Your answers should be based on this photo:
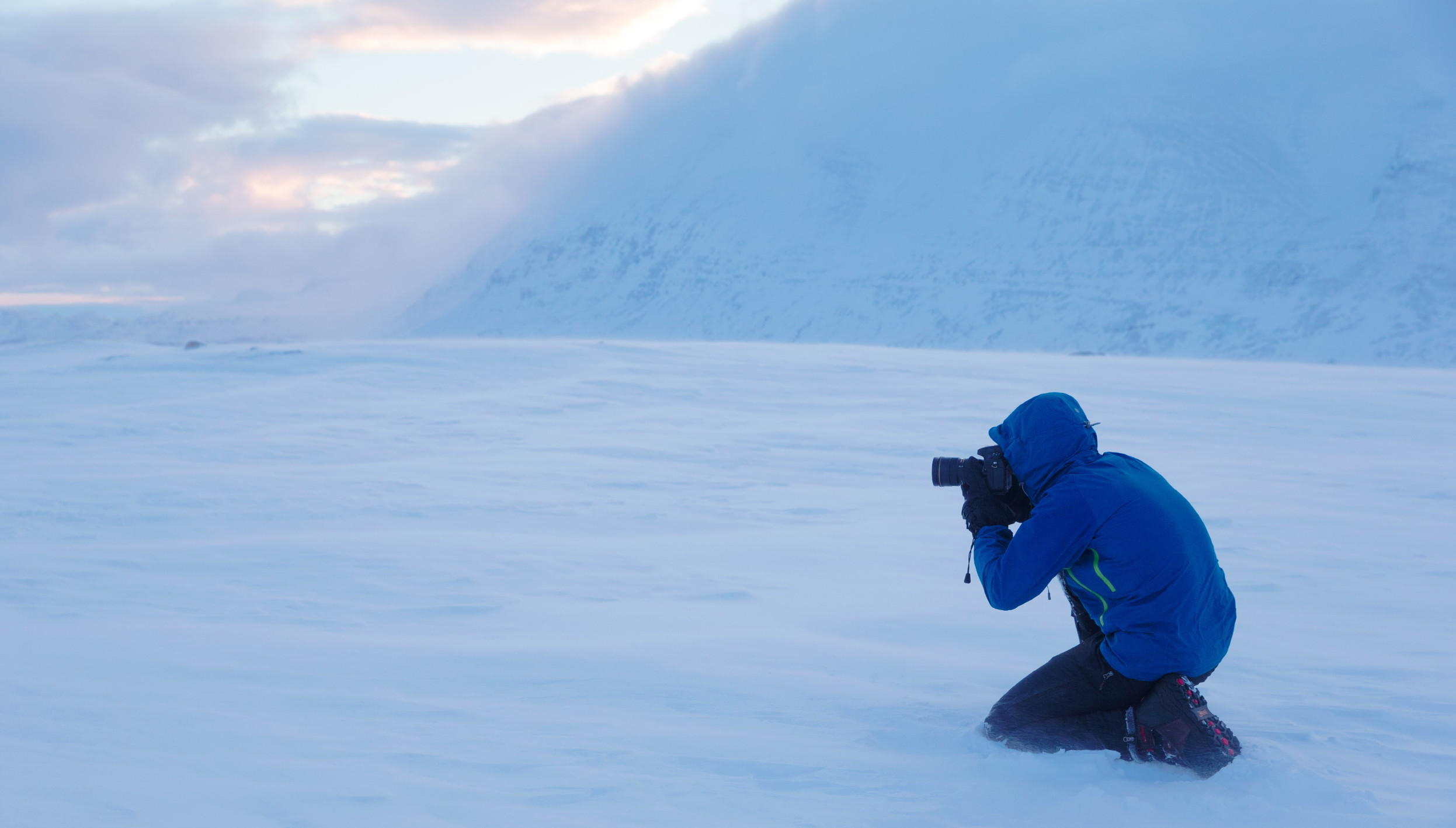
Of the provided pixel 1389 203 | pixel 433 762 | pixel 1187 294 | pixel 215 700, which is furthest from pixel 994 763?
pixel 1389 203

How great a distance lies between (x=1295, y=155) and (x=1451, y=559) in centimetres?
10976

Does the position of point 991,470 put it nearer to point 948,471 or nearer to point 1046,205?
point 948,471

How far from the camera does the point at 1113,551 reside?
3.02m

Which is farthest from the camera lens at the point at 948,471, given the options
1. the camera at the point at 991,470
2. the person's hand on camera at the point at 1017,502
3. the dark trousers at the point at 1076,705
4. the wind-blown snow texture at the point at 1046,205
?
the wind-blown snow texture at the point at 1046,205

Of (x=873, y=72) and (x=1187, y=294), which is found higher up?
(x=873, y=72)

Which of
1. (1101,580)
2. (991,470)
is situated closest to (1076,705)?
(1101,580)

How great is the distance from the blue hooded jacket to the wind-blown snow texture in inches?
3247

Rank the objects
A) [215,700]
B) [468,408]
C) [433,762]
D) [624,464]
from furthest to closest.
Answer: [468,408] < [624,464] < [215,700] < [433,762]

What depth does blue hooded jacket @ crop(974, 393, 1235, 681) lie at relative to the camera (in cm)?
301

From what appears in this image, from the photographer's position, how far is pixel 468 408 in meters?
11.2

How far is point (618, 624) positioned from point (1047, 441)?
2332 millimetres

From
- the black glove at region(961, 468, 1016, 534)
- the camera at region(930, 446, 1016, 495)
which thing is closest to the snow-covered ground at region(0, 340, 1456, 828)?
the black glove at region(961, 468, 1016, 534)

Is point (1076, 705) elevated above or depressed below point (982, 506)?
below

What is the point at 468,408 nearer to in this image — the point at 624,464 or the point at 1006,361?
the point at 624,464
